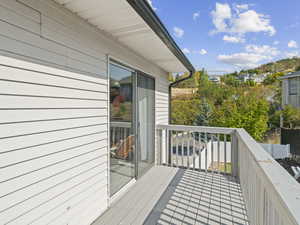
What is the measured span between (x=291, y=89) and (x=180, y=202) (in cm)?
1510

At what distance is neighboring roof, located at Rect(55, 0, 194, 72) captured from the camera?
165 centimetres

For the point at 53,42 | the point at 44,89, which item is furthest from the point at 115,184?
the point at 53,42

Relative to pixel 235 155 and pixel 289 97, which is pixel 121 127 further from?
pixel 289 97

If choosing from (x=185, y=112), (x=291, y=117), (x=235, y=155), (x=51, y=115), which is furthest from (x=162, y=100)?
(x=291, y=117)

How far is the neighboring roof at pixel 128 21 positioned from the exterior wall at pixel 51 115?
13cm

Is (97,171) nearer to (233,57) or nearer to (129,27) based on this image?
(129,27)

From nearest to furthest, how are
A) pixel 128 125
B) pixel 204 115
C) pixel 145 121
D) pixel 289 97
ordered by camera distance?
1. pixel 128 125
2. pixel 145 121
3. pixel 204 115
4. pixel 289 97

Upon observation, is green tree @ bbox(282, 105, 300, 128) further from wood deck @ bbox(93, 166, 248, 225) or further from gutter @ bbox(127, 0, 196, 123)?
gutter @ bbox(127, 0, 196, 123)

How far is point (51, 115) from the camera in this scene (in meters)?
1.57

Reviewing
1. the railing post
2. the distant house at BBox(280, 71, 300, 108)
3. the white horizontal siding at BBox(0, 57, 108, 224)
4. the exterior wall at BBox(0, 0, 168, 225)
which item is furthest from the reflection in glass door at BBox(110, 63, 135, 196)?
the distant house at BBox(280, 71, 300, 108)

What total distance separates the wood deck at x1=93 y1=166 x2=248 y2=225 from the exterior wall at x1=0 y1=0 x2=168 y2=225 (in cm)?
39

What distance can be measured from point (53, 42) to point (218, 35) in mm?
18986

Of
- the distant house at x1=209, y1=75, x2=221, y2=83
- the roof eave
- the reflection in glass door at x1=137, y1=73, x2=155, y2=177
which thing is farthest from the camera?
the distant house at x1=209, y1=75, x2=221, y2=83

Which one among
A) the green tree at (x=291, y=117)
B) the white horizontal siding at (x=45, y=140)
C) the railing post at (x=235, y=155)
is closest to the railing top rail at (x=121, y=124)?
the white horizontal siding at (x=45, y=140)
